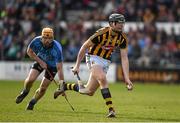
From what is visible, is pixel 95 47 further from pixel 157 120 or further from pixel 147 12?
pixel 147 12

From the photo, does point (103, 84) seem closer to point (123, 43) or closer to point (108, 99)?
point (108, 99)

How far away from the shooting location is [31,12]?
35.8m

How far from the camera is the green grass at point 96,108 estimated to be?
51.6 ft

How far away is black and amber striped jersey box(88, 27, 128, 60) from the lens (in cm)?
1658

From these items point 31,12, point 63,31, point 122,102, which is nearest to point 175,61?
point 63,31

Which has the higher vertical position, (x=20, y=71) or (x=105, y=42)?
(x=105, y=42)

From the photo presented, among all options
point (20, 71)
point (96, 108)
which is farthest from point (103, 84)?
point (20, 71)

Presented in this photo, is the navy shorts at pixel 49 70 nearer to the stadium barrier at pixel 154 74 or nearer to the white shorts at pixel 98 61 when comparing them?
the white shorts at pixel 98 61

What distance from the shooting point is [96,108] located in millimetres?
19281

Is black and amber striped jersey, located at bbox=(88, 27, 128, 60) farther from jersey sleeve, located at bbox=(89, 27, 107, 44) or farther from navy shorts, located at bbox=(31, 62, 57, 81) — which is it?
navy shorts, located at bbox=(31, 62, 57, 81)

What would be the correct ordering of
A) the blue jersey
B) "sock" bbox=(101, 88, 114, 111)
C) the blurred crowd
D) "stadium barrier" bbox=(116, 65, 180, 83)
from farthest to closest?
1. the blurred crowd
2. "stadium barrier" bbox=(116, 65, 180, 83)
3. the blue jersey
4. "sock" bbox=(101, 88, 114, 111)

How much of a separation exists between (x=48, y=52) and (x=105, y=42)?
2.11m

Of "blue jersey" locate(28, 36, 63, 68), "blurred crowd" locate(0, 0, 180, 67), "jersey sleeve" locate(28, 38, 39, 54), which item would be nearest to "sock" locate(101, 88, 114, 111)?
"blue jersey" locate(28, 36, 63, 68)

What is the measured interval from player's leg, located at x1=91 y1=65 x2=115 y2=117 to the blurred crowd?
1729 centimetres
